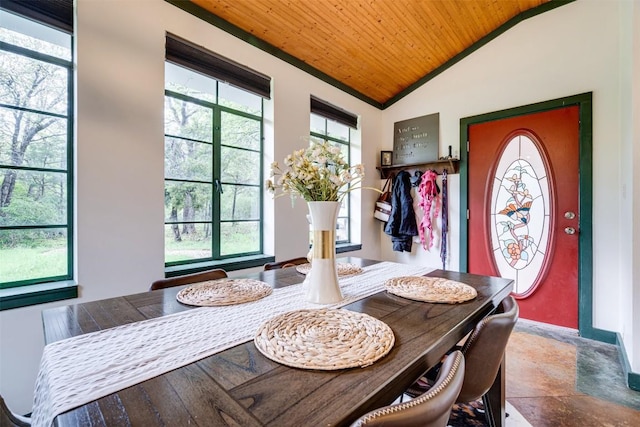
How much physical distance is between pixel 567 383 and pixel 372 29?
10.3ft

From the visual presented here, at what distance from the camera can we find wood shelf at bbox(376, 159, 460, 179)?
3295 mm

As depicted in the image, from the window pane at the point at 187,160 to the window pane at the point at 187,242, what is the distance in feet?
1.28

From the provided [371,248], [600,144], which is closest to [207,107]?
[371,248]

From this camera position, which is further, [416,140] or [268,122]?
[416,140]

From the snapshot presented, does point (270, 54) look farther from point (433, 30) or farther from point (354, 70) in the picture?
point (433, 30)

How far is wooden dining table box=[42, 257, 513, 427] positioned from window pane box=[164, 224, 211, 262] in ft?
3.85

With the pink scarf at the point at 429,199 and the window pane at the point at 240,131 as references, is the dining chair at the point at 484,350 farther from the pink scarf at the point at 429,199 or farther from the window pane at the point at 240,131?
the pink scarf at the point at 429,199

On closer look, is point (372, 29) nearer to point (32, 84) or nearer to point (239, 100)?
point (239, 100)

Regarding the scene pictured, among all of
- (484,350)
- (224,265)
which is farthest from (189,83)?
(484,350)

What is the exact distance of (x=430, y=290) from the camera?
1292mm

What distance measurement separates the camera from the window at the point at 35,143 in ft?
5.08

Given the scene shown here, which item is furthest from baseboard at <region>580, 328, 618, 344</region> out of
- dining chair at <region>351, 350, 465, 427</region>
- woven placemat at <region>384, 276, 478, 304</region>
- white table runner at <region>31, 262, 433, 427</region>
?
dining chair at <region>351, 350, 465, 427</region>

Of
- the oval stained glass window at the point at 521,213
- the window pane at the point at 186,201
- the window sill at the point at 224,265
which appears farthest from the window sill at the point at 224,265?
the oval stained glass window at the point at 521,213

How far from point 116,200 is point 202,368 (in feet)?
5.15
